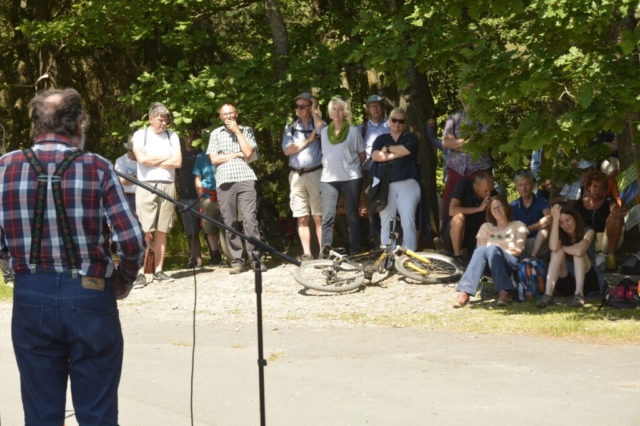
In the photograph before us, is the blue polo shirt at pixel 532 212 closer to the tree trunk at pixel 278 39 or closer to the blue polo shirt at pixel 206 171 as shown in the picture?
the blue polo shirt at pixel 206 171

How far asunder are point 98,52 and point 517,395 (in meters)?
15.5

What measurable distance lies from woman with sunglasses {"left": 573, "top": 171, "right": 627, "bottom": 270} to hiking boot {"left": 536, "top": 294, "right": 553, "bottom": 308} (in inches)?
96.0

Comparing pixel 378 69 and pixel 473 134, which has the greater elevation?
pixel 378 69

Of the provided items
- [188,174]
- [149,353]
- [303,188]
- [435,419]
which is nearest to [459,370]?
[435,419]

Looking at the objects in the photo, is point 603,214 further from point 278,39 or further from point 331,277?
point 278,39

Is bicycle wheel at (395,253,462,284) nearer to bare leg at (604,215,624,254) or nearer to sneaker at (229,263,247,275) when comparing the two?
bare leg at (604,215,624,254)

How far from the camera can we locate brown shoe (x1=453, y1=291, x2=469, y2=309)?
11195mm

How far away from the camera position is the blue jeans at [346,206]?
13465 mm

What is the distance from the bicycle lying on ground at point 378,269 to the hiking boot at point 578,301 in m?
1.84

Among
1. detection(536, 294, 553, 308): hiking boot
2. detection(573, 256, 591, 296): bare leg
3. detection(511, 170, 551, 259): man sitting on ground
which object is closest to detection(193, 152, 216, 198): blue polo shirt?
detection(511, 170, 551, 259): man sitting on ground

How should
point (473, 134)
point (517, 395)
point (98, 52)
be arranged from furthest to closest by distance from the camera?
point (98, 52), point (473, 134), point (517, 395)

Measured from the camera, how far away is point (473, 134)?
11.3 meters

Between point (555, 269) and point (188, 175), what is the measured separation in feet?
19.4

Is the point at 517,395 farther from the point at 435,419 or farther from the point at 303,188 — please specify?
the point at 303,188
